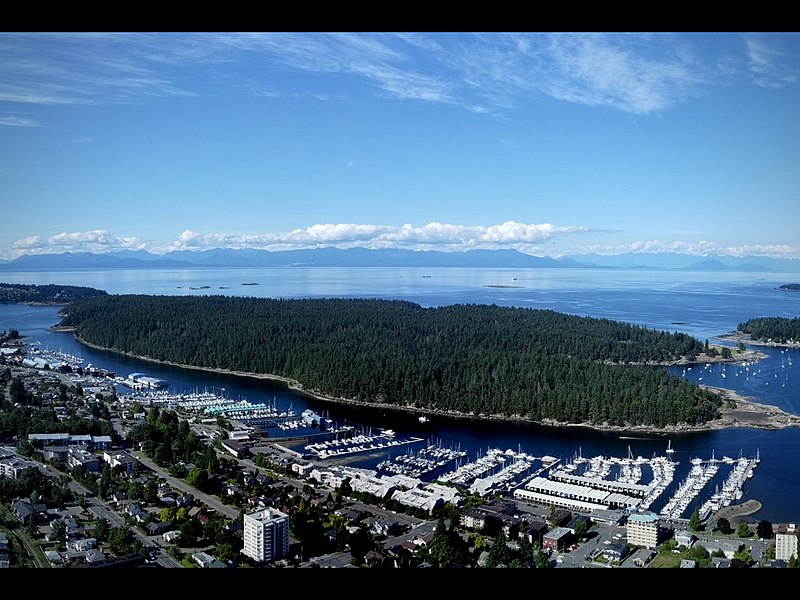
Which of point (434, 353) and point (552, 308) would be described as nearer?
point (434, 353)

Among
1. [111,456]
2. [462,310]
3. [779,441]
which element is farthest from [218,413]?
[462,310]

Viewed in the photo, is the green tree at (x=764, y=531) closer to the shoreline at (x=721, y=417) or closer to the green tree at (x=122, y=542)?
the shoreline at (x=721, y=417)

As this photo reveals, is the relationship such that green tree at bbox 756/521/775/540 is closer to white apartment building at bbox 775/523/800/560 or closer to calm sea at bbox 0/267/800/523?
white apartment building at bbox 775/523/800/560

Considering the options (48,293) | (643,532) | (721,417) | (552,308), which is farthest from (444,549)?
(48,293)

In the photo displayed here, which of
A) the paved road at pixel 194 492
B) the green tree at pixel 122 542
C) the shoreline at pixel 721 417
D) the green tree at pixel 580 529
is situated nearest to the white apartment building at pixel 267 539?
the green tree at pixel 122 542

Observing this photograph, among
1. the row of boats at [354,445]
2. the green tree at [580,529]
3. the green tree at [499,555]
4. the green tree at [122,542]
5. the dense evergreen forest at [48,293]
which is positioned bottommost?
the row of boats at [354,445]

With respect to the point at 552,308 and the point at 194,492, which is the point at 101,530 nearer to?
the point at 194,492

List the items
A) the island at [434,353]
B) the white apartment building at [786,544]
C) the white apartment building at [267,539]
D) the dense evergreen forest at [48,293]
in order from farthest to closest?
the dense evergreen forest at [48,293], the island at [434,353], the white apartment building at [786,544], the white apartment building at [267,539]
